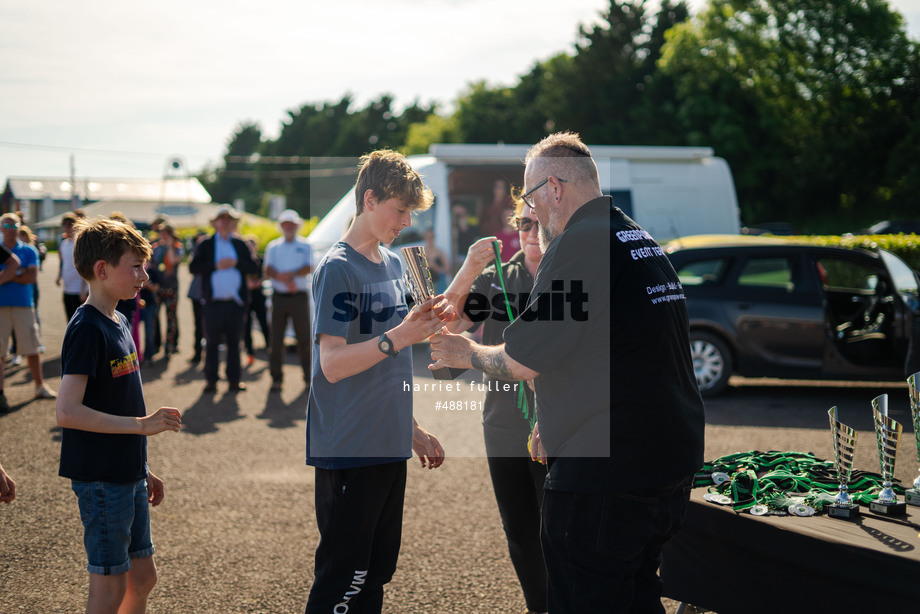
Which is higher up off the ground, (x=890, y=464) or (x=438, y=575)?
(x=890, y=464)

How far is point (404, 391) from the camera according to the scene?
2.92m

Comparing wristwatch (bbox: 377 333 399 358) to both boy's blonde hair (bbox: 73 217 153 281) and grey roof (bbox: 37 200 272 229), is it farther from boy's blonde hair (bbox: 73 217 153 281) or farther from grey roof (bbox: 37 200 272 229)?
grey roof (bbox: 37 200 272 229)

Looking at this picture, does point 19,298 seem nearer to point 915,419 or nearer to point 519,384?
point 519,384

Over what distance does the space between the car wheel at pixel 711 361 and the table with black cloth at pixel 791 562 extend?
5.84m

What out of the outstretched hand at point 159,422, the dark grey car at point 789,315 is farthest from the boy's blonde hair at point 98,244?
the dark grey car at point 789,315

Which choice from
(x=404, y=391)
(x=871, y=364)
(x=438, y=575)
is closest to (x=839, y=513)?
(x=404, y=391)

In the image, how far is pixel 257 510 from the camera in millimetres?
5281

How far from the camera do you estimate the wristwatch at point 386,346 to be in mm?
2590

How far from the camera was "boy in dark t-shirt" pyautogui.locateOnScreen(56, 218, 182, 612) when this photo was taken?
8.96 feet

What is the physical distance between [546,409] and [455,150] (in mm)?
9542

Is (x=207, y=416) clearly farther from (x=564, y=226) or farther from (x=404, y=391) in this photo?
(x=564, y=226)

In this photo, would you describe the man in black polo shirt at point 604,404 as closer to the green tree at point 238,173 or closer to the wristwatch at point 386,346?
the wristwatch at point 386,346

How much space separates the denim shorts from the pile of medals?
2271mm

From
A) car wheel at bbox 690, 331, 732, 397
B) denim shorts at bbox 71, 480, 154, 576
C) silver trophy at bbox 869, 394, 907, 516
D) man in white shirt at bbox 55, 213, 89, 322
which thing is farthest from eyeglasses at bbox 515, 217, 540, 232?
man in white shirt at bbox 55, 213, 89, 322
